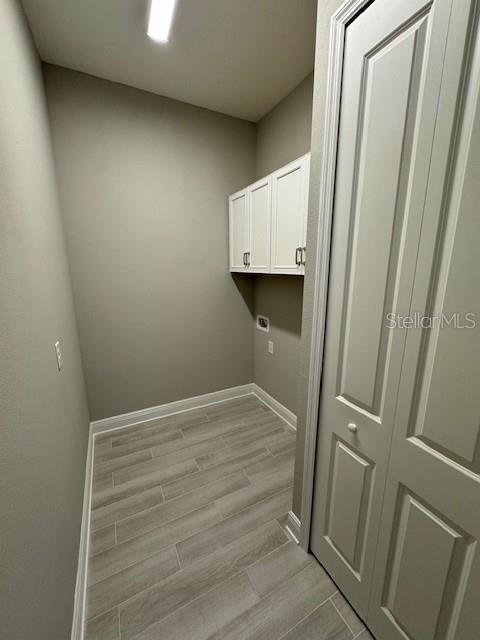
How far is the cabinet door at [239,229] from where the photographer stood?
233 centimetres

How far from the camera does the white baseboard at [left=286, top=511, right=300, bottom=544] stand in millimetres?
1410

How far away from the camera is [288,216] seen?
184cm

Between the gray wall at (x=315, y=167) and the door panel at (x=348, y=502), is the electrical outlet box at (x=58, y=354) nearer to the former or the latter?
the gray wall at (x=315, y=167)

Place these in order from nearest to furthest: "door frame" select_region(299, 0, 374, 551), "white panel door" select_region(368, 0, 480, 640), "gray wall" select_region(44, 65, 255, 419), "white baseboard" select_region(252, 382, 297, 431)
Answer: "white panel door" select_region(368, 0, 480, 640) → "door frame" select_region(299, 0, 374, 551) → "gray wall" select_region(44, 65, 255, 419) → "white baseboard" select_region(252, 382, 297, 431)

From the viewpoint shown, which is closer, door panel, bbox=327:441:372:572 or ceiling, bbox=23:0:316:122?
door panel, bbox=327:441:372:572

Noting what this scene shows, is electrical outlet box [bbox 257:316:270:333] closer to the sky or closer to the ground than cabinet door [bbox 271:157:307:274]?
closer to the ground

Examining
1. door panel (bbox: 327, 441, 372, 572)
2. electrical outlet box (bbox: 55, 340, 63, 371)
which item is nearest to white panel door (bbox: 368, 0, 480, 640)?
door panel (bbox: 327, 441, 372, 572)

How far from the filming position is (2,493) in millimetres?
607

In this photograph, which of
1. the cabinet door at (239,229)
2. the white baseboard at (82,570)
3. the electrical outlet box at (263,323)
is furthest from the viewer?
the electrical outlet box at (263,323)

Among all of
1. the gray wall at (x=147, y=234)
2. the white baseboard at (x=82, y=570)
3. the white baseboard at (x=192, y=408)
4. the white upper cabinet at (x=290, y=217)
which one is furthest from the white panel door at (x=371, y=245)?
the gray wall at (x=147, y=234)

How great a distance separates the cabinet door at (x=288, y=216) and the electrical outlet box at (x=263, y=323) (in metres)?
0.80

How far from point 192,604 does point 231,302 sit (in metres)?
2.21

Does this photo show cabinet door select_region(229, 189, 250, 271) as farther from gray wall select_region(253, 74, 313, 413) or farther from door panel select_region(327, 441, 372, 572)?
door panel select_region(327, 441, 372, 572)

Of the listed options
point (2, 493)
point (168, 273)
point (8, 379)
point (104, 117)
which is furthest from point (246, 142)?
point (2, 493)
